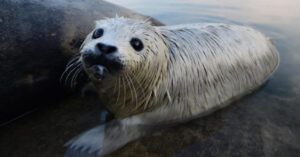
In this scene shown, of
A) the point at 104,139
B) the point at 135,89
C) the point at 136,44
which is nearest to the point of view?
the point at 136,44

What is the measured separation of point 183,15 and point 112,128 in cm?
432

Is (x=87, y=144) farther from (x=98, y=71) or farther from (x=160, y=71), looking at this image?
(x=160, y=71)

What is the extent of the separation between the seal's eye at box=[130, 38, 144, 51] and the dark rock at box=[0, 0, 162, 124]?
0.97 m

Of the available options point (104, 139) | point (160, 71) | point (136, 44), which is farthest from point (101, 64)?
point (104, 139)

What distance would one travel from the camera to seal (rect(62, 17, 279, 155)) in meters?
2.00

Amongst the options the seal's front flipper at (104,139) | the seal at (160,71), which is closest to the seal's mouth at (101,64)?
the seal at (160,71)

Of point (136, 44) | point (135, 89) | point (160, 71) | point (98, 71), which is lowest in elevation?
point (135, 89)

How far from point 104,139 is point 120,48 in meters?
1.01

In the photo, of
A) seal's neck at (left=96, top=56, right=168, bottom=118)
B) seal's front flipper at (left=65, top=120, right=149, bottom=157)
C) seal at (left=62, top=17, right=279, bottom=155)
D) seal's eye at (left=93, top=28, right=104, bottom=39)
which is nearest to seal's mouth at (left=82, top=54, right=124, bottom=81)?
seal at (left=62, top=17, right=279, bottom=155)

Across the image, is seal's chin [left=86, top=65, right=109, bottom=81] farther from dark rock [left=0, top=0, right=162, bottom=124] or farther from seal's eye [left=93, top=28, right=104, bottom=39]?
dark rock [left=0, top=0, right=162, bottom=124]

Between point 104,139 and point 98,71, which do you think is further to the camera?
point 104,139

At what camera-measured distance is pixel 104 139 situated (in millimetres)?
2439

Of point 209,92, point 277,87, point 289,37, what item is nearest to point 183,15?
point 289,37

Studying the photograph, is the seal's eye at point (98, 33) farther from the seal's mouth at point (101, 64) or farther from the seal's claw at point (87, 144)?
the seal's claw at point (87, 144)
